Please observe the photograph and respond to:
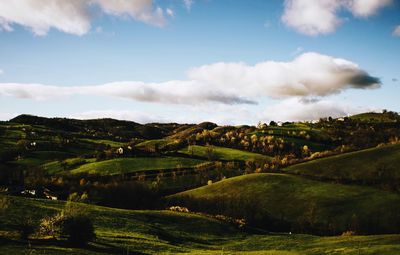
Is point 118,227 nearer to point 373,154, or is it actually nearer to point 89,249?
point 89,249

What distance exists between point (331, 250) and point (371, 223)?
130 ft

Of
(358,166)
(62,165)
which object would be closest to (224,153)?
(62,165)

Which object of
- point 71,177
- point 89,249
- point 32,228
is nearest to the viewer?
point 89,249

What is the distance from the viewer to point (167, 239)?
52.6 metres

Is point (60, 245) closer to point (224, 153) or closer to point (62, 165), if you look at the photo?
point (62, 165)

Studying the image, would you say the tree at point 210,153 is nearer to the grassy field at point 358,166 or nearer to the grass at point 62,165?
the grassy field at point 358,166

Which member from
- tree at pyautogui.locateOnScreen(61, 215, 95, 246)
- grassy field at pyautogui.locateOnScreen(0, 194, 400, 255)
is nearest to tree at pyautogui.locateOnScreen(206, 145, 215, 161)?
grassy field at pyautogui.locateOnScreen(0, 194, 400, 255)

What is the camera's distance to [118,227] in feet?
178

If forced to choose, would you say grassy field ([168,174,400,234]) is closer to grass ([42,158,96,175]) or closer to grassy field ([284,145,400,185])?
grassy field ([284,145,400,185])

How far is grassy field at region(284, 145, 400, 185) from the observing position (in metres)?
115

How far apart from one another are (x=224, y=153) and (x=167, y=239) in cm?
13113

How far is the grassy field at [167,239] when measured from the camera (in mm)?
38844

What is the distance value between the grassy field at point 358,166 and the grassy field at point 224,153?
3722cm

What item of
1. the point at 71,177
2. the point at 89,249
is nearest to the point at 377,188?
the point at 89,249
